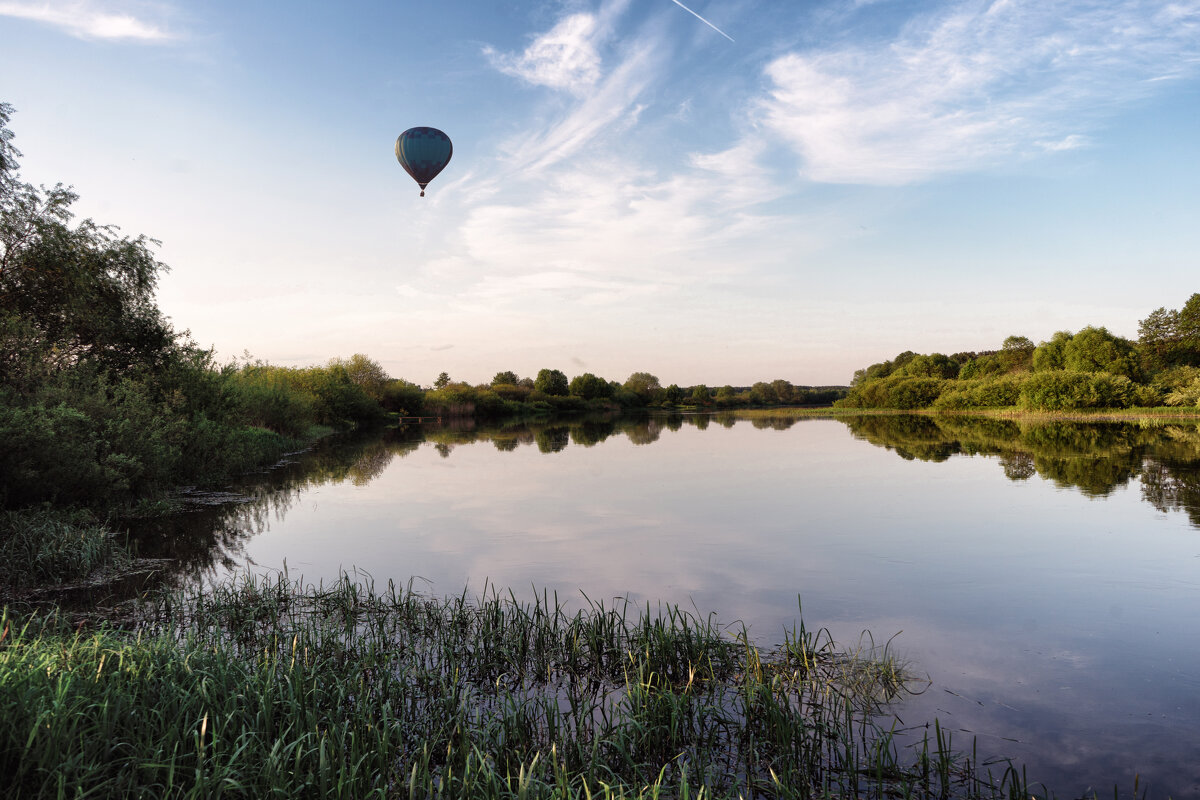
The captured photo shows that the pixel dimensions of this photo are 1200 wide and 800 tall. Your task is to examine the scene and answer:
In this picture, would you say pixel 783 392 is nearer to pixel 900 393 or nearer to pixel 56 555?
pixel 900 393

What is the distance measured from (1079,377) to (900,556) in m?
54.5

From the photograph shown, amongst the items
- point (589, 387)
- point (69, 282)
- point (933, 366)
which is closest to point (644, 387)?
point (589, 387)

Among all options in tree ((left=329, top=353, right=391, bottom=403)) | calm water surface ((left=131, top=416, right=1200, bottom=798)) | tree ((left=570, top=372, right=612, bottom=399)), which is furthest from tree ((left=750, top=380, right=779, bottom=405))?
calm water surface ((left=131, top=416, right=1200, bottom=798))

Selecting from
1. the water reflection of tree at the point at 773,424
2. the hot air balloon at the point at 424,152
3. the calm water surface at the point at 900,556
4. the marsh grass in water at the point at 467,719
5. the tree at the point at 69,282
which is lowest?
the water reflection of tree at the point at 773,424

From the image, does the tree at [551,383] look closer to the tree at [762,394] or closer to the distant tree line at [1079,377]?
the tree at [762,394]

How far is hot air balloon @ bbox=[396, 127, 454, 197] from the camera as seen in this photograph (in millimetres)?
19406

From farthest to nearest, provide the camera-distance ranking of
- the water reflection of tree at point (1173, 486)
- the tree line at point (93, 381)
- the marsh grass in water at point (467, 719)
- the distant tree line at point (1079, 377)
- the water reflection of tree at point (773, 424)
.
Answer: the distant tree line at point (1079, 377) → the water reflection of tree at point (773, 424) → the water reflection of tree at point (1173, 486) → the tree line at point (93, 381) → the marsh grass in water at point (467, 719)

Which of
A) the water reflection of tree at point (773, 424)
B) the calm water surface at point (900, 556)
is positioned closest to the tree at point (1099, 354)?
the water reflection of tree at point (773, 424)

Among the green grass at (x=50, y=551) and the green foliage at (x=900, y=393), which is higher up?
the green foliage at (x=900, y=393)

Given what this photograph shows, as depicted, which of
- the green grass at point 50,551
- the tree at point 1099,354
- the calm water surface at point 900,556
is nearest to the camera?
the calm water surface at point 900,556

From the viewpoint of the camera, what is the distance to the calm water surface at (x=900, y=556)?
539cm

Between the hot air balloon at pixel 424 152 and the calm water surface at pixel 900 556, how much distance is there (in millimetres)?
9496

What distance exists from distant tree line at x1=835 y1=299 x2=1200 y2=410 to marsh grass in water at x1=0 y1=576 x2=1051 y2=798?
5746 cm

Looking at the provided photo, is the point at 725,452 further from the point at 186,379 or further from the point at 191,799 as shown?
the point at 191,799
